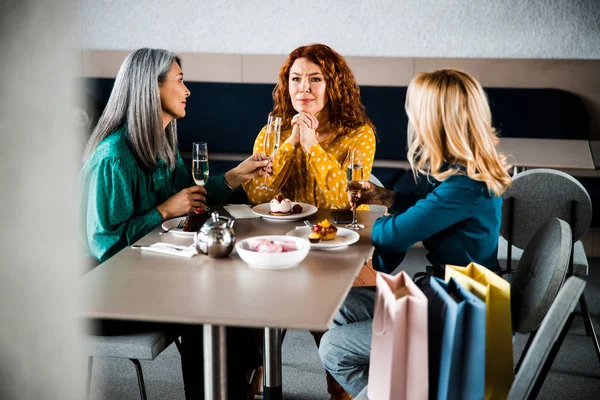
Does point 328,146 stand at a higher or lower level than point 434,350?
higher

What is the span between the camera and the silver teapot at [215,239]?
1.69 m

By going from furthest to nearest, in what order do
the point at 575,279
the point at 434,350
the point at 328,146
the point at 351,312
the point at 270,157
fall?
the point at 328,146 → the point at 270,157 → the point at 351,312 → the point at 434,350 → the point at 575,279

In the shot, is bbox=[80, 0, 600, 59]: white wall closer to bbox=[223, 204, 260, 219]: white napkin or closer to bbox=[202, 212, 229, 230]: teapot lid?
bbox=[223, 204, 260, 219]: white napkin

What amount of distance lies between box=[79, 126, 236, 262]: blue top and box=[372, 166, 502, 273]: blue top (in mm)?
712

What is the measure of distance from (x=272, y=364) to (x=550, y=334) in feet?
3.04

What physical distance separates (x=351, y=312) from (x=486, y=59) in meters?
2.81

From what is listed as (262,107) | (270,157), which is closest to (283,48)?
(262,107)

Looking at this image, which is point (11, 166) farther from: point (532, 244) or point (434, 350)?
point (532, 244)

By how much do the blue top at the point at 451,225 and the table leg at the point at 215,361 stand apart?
530mm

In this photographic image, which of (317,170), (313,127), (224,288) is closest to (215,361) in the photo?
(224,288)

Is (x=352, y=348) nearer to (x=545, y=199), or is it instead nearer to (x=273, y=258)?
(x=273, y=258)

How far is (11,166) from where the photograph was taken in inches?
7.6

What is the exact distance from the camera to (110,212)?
196 centimetres

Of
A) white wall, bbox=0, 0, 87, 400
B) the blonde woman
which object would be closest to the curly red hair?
the blonde woman
